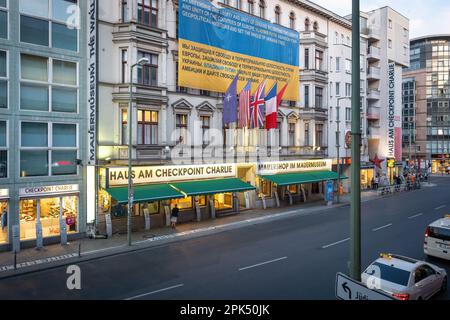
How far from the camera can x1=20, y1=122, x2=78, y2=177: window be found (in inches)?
778

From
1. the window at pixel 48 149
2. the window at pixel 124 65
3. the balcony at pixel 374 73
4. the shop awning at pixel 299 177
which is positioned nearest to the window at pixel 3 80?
the window at pixel 48 149

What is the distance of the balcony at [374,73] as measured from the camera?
47678mm

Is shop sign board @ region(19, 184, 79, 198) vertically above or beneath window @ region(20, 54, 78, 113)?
beneath

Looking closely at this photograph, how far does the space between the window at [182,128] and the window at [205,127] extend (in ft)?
5.38

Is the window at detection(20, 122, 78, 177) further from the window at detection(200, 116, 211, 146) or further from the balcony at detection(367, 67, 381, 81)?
the balcony at detection(367, 67, 381, 81)

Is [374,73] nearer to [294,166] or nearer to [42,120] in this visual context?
[294,166]

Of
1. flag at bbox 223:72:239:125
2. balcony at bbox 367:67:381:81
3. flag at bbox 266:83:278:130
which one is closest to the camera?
flag at bbox 223:72:239:125

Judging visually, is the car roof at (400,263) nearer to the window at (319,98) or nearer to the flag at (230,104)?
the flag at (230,104)

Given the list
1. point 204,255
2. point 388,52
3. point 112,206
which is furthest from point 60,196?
point 388,52

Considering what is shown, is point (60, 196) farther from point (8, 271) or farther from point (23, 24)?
point (23, 24)

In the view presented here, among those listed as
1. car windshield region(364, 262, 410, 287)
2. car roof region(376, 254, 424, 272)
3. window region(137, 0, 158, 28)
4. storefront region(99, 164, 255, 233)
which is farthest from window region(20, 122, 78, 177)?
car roof region(376, 254, 424, 272)

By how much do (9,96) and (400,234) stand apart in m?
23.6

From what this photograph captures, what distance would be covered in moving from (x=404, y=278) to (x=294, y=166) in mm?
23675
